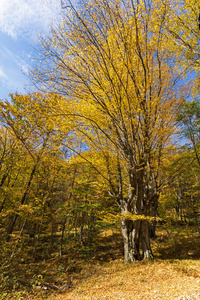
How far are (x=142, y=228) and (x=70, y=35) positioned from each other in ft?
23.6

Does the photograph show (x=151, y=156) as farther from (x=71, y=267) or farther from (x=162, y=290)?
(x=71, y=267)

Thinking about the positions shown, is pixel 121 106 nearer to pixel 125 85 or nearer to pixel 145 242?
pixel 125 85

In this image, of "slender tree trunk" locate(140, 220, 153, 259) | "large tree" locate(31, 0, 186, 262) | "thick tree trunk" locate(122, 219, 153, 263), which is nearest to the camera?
"large tree" locate(31, 0, 186, 262)

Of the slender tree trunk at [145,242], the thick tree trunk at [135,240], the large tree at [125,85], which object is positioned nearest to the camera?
the large tree at [125,85]

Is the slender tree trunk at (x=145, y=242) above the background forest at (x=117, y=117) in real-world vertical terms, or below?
below

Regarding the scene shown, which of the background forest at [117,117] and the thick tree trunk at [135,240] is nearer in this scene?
the background forest at [117,117]

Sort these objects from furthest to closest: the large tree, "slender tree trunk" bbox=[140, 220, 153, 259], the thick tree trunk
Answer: "slender tree trunk" bbox=[140, 220, 153, 259], the thick tree trunk, the large tree

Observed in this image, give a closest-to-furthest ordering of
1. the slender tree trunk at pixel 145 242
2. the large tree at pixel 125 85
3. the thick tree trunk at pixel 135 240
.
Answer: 1. the large tree at pixel 125 85
2. the thick tree trunk at pixel 135 240
3. the slender tree trunk at pixel 145 242

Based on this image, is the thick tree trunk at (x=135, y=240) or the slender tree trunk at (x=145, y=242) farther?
the slender tree trunk at (x=145, y=242)

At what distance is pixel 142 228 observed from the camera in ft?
20.8

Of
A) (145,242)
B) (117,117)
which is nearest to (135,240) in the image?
(145,242)

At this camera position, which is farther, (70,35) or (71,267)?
(71,267)

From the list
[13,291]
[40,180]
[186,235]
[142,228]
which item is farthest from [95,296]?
[186,235]

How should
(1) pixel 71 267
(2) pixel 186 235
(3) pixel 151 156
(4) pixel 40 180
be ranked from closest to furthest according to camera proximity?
(3) pixel 151 156 → (1) pixel 71 267 → (4) pixel 40 180 → (2) pixel 186 235
